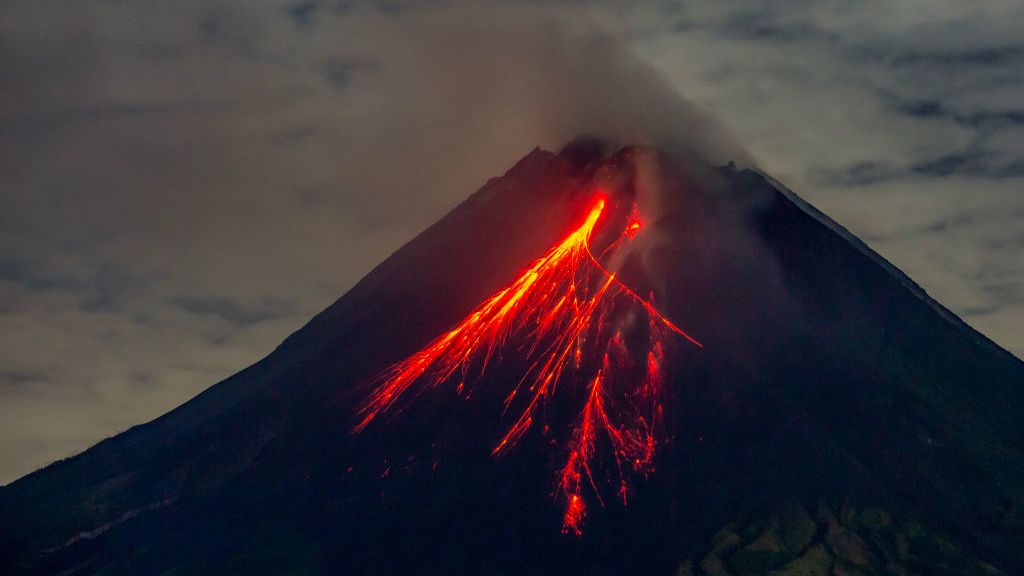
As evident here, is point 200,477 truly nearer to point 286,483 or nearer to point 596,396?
point 286,483

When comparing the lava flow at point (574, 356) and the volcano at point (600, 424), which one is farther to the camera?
the lava flow at point (574, 356)

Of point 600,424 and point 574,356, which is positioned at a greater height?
point 574,356

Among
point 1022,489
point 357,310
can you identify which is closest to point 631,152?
point 357,310

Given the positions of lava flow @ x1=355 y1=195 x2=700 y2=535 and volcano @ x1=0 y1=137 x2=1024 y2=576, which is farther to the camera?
lava flow @ x1=355 y1=195 x2=700 y2=535

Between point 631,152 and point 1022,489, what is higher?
point 631,152

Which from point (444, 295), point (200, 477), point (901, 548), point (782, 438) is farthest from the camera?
point (444, 295)
